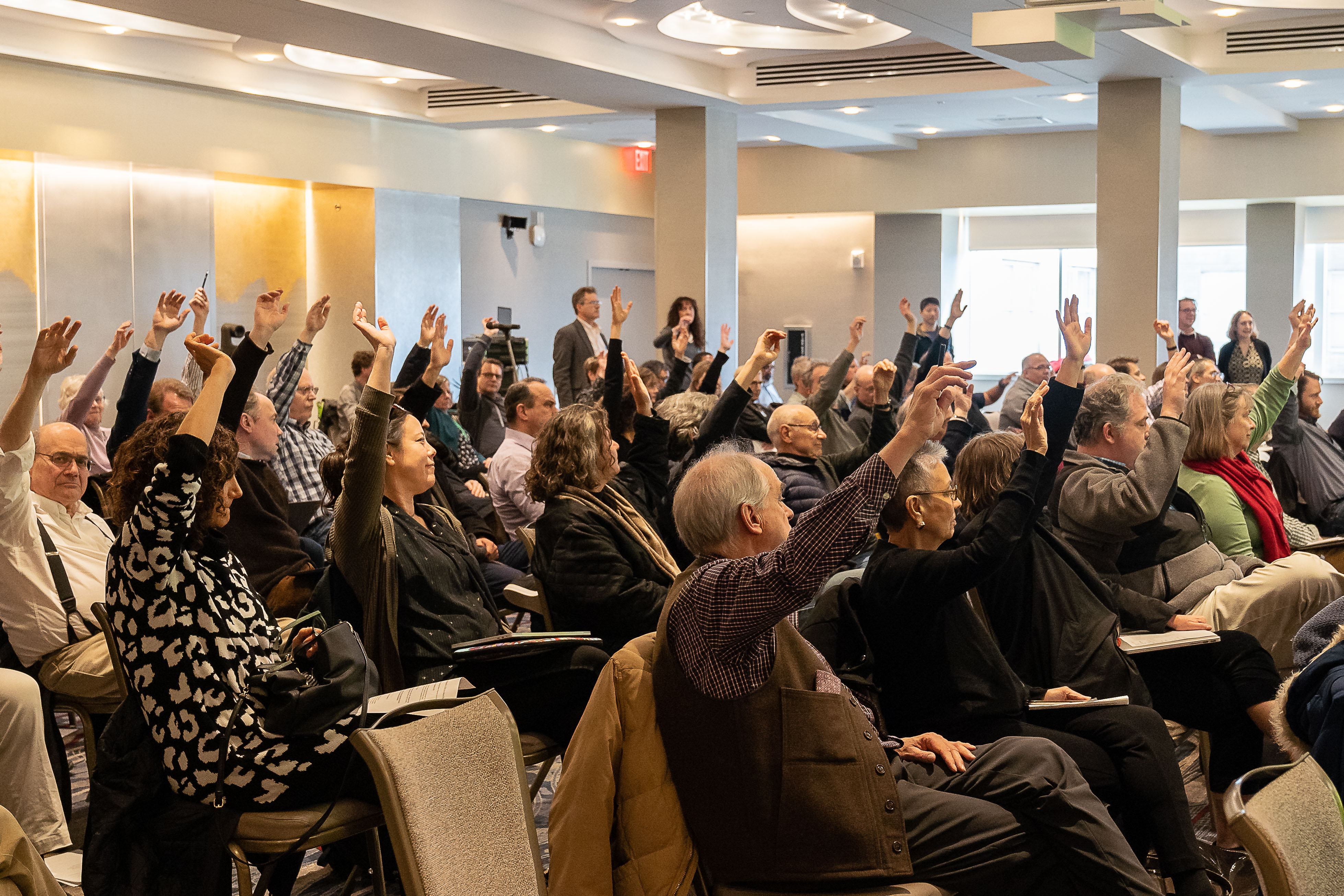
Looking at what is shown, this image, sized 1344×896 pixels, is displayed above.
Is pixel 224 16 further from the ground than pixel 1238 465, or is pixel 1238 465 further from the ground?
pixel 224 16

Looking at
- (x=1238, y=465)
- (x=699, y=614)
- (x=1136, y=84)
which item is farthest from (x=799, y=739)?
(x=1136, y=84)

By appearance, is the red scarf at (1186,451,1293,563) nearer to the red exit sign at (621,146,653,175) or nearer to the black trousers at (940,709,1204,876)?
the black trousers at (940,709,1204,876)

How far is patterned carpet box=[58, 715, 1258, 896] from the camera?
11.4ft

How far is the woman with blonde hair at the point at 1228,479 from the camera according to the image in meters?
4.58

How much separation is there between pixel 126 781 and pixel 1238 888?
109 inches

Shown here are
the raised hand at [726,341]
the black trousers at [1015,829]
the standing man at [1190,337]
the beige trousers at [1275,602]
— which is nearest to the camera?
the black trousers at [1015,829]

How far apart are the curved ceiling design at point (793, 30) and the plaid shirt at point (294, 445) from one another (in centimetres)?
396

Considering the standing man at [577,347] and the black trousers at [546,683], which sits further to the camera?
the standing man at [577,347]

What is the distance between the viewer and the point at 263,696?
267 cm

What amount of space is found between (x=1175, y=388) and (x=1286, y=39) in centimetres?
594

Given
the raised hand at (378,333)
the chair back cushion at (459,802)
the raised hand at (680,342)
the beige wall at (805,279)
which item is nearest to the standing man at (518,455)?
the raised hand at (680,342)

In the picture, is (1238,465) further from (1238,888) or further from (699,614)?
(699,614)

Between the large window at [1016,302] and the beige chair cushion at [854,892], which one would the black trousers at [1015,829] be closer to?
the beige chair cushion at [854,892]

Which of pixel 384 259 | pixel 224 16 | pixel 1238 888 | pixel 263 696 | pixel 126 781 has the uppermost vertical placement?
pixel 224 16
